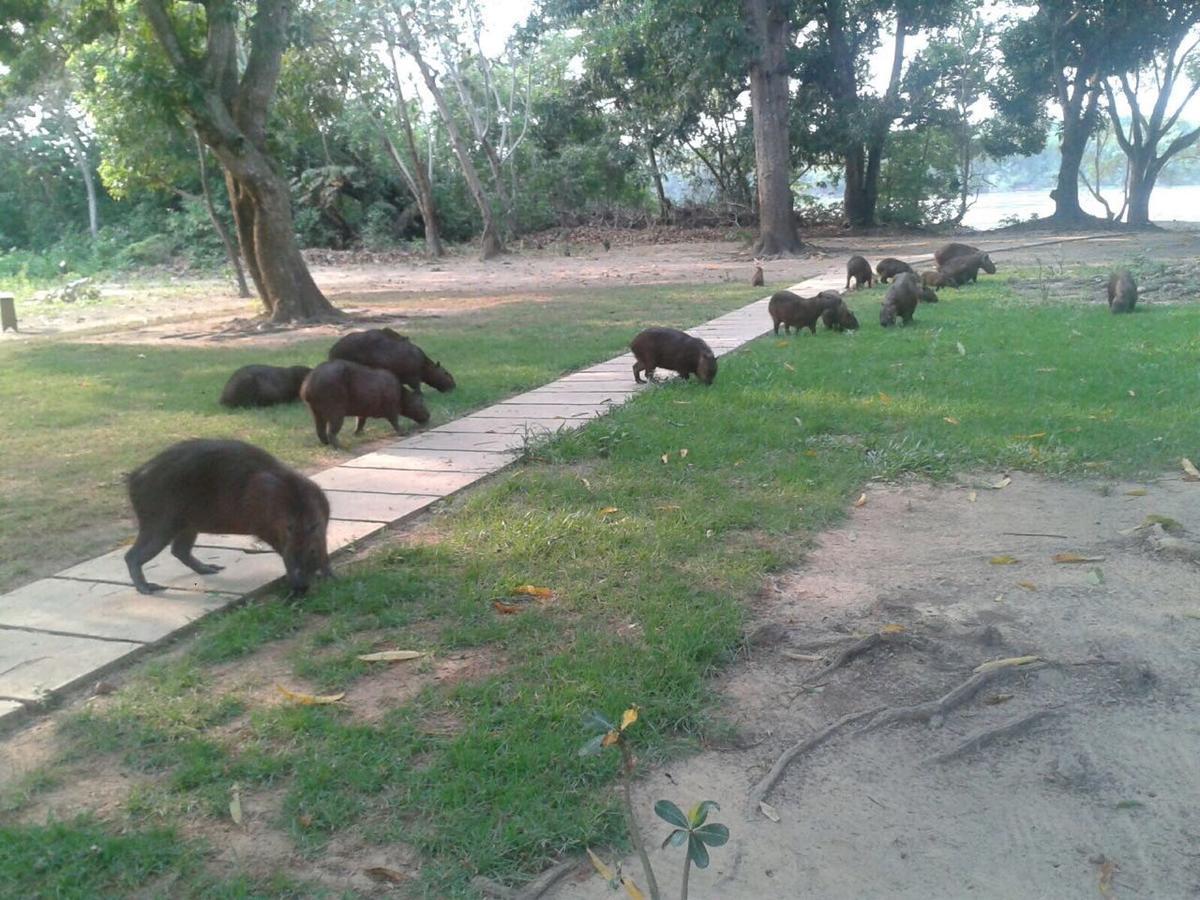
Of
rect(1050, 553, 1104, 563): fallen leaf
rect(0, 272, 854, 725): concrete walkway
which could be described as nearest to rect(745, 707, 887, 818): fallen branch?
rect(1050, 553, 1104, 563): fallen leaf

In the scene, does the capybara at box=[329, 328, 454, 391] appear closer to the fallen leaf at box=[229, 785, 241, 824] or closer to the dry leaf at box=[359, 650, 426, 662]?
the dry leaf at box=[359, 650, 426, 662]

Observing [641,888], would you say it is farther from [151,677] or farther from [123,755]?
[151,677]

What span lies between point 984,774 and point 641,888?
1222 mm

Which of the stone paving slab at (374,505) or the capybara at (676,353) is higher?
the capybara at (676,353)

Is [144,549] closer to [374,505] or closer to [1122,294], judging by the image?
[374,505]

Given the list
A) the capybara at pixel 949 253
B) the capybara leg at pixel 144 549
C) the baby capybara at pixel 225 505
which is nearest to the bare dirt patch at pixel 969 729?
the baby capybara at pixel 225 505

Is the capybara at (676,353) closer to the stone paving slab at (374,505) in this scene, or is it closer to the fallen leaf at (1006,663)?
the stone paving slab at (374,505)

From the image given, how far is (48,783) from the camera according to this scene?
3.35 meters

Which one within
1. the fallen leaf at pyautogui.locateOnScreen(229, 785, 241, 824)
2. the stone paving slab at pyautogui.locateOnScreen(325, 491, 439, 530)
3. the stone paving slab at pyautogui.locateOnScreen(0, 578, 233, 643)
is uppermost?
the stone paving slab at pyautogui.locateOnScreen(0, 578, 233, 643)

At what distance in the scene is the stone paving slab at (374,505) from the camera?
20.0ft

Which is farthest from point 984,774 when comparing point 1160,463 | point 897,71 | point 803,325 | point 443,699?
point 897,71

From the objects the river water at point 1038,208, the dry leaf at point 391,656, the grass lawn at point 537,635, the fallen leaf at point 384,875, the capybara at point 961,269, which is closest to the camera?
the fallen leaf at point 384,875

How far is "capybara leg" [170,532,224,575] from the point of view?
515cm

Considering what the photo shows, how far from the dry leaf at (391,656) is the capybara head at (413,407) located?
4423 millimetres
